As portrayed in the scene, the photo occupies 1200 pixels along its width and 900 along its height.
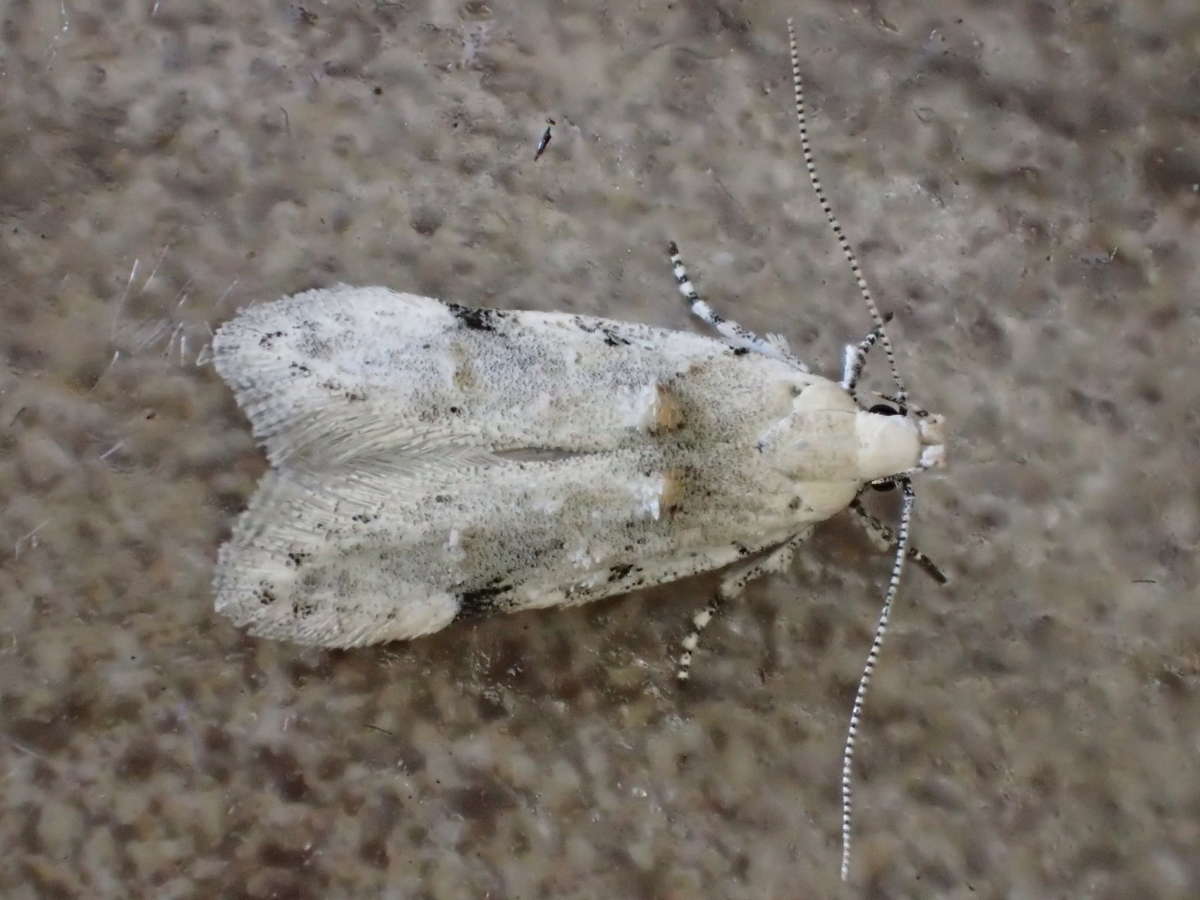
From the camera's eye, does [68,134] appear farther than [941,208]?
No

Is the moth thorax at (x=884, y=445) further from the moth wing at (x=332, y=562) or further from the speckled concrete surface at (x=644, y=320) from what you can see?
the moth wing at (x=332, y=562)

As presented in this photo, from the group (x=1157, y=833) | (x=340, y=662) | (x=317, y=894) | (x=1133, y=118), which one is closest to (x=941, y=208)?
(x=1133, y=118)

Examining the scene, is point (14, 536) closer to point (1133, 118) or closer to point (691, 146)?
point (691, 146)

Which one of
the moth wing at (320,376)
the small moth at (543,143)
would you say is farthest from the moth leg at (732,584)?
the small moth at (543,143)

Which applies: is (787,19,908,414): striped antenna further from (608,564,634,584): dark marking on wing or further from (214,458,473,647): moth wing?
(214,458,473,647): moth wing

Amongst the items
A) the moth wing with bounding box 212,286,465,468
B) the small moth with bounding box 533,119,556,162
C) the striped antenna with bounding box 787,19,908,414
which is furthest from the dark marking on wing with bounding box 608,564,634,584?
the small moth with bounding box 533,119,556,162

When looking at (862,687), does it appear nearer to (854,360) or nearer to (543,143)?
(854,360)
